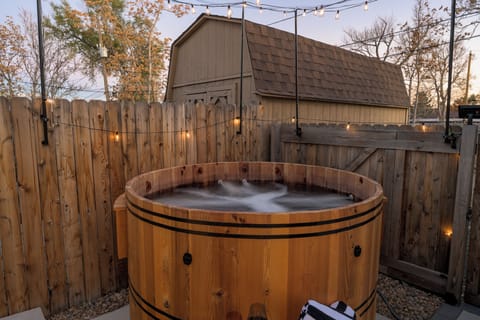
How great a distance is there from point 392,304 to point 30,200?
3.19 meters

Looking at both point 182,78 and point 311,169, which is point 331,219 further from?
point 182,78

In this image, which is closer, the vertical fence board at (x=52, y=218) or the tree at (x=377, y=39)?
the vertical fence board at (x=52, y=218)

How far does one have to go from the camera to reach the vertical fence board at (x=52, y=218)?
238cm

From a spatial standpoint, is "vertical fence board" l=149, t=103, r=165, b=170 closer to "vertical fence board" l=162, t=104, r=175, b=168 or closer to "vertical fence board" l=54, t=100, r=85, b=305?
"vertical fence board" l=162, t=104, r=175, b=168

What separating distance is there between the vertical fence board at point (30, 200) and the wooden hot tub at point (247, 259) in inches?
46.5

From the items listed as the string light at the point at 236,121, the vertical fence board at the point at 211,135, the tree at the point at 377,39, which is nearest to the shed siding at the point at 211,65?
the string light at the point at 236,121

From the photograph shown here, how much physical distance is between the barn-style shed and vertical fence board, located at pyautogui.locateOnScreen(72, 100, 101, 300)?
12.1 ft

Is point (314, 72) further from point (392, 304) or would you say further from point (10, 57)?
point (10, 57)

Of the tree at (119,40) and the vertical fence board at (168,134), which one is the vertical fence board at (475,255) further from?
the tree at (119,40)

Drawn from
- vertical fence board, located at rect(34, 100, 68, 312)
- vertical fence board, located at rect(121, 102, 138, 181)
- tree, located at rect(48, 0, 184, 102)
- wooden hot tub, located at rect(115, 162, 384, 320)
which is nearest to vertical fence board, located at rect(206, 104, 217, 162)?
vertical fence board, located at rect(121, 102, 138, 181)

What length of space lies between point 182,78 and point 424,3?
13.3m

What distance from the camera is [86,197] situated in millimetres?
2621

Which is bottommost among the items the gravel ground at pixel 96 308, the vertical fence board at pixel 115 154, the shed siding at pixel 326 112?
the gravel ground at pixel 96 308

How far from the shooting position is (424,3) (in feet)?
47.1
